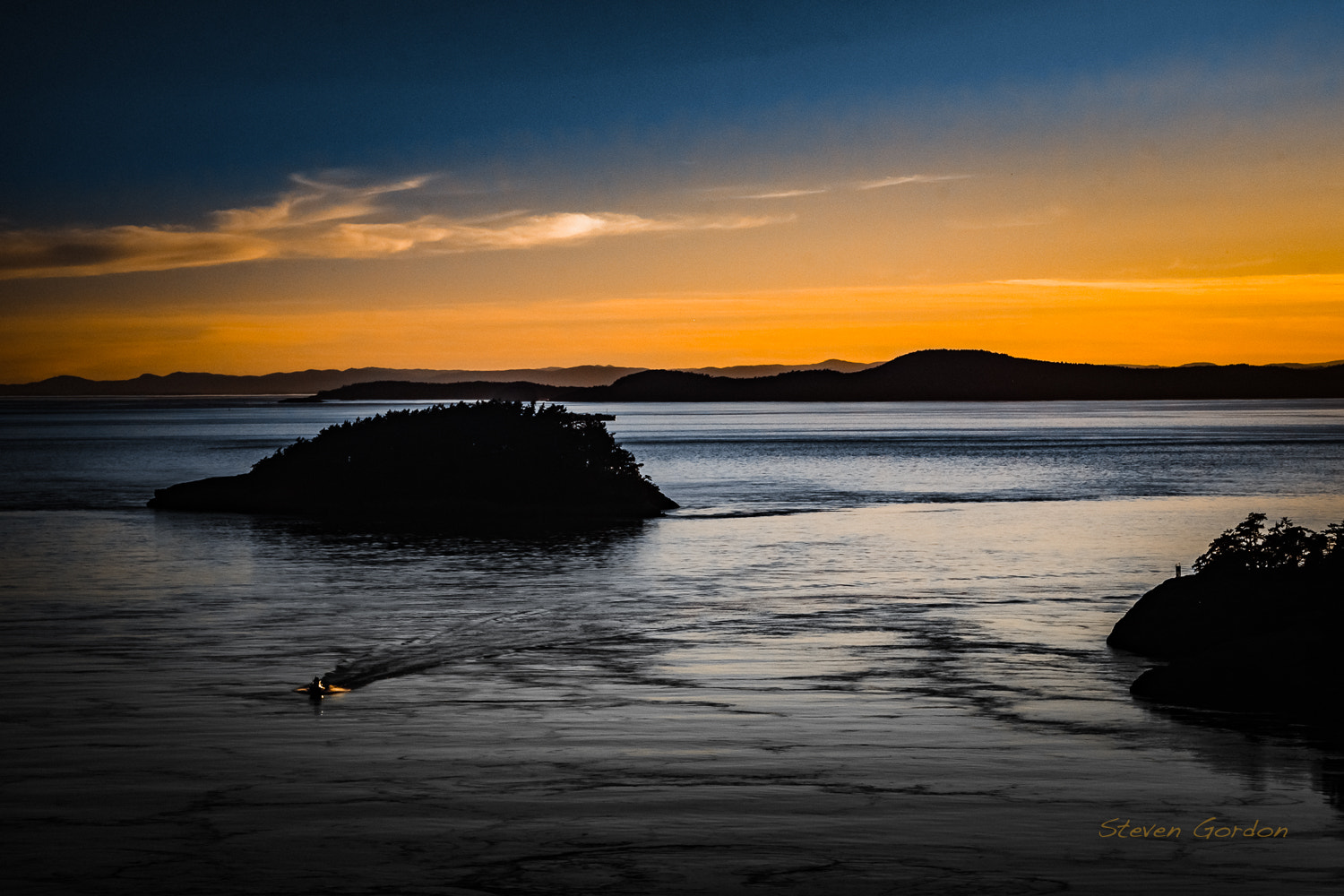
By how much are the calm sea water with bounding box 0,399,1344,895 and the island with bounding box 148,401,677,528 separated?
10.7 metres

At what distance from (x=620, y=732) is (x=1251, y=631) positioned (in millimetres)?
8938

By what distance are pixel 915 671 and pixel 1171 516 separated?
28052 millimetres

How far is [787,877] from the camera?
8.43m

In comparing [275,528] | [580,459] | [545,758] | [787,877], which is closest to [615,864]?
[787,877]

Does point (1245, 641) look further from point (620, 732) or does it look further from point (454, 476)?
point (454, 476)

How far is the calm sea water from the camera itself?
28.9 feet

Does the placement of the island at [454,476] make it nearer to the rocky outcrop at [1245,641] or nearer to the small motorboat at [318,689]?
the rocky outcrop at [1245,641]

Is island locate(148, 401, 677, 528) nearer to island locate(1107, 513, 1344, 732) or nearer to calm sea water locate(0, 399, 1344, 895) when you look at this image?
calm sea water locate(0, 399, 1344, 895)

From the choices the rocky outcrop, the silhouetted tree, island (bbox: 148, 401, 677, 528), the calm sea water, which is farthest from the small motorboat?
island (bbox: 148, 401, 677, 528)

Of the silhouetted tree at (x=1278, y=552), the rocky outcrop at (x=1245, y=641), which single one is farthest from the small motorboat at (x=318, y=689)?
the silhouetted tree at (x=1278, y=552)

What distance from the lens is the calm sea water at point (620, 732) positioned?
8.82 m

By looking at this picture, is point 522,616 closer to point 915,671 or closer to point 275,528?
point 915,671

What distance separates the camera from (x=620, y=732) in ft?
41.4

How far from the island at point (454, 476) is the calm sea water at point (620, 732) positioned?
10.7 meters
